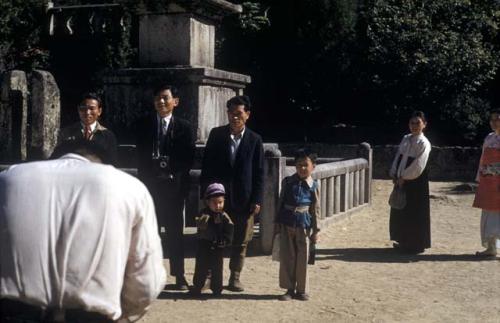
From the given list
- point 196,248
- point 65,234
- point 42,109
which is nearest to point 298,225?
point 196,248

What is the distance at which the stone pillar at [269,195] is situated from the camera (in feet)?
27.6

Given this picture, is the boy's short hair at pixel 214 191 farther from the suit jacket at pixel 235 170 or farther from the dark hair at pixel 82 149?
the dark hair at pixel 82 149

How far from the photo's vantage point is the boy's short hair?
21.2 feet

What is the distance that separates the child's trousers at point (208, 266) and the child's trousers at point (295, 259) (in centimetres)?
57

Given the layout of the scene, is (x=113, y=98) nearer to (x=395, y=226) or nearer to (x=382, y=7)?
(x=395, y=226)

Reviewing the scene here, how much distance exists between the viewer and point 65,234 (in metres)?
2.84

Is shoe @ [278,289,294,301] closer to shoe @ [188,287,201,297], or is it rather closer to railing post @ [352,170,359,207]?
shoe @ [188,287,201,297]

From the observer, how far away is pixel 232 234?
6.63m

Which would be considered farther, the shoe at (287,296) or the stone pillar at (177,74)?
the stone pillar at (177,74)

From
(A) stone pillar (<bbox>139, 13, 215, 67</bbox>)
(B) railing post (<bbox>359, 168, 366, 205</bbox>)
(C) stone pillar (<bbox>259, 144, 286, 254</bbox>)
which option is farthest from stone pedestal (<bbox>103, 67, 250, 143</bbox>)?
(B) railing post (<bbox>359, 168, 366, 205</bbox>)

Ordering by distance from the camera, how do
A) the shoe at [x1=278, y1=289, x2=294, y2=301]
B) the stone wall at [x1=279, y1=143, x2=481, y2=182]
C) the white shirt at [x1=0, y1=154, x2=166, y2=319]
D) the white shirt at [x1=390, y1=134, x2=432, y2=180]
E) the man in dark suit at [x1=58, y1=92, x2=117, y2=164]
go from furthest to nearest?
the stone wall at [x1=279, y1=143, x2=481, y2=182] → the white shirt at [x1=390, y1=134, x2=432, y2=180] → the shoe at [x1=278, y1=289, x2=294, y2=301] → the man in dark suit at [x1=58, y1=92, x2=117, y2=164] → the white shirt at [x1=0, y1=154, x2=166, y2=319]

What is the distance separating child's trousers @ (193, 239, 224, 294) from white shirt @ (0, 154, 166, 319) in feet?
11.9

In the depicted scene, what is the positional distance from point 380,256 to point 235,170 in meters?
2.87

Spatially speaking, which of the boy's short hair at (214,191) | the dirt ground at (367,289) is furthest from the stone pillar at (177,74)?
the boy's short hair at (214,191)
